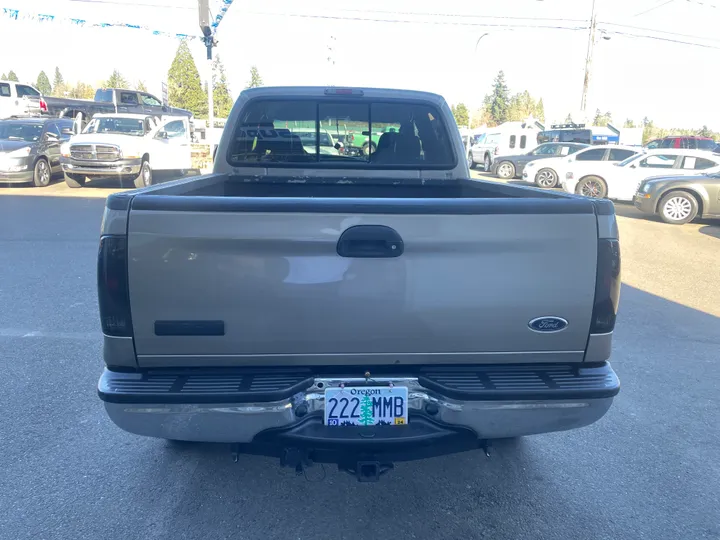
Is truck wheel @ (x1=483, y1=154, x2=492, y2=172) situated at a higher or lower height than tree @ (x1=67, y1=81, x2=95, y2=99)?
lower

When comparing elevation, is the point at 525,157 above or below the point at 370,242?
below

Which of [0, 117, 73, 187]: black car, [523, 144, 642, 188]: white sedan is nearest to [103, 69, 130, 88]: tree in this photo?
[0, 117, 73, 187]: black car

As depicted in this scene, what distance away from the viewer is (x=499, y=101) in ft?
300

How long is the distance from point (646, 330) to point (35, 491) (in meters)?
5.64

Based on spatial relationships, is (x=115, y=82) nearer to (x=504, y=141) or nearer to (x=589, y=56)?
(x=589, y=56)

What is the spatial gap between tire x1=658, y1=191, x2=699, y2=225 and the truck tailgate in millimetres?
12387

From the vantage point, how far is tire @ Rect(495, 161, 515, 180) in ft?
77.6

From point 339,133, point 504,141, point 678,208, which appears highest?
point 339,133

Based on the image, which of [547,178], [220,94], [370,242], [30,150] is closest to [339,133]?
[370,242]

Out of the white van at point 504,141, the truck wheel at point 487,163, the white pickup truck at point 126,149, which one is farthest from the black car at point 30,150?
the white van at point 504,141

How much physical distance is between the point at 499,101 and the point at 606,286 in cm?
9479

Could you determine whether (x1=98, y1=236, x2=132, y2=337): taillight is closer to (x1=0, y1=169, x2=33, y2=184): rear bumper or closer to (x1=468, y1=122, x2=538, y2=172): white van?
(x1=0, y1=169, x2=33, y2=184): rear bumper

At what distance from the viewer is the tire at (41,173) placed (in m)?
16.9

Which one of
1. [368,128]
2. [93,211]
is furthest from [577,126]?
[368,128]
